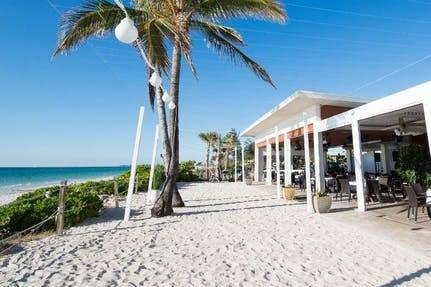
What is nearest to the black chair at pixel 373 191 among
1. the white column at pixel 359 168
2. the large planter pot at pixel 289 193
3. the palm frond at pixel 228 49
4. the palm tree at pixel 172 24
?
the white column at pixel 359 168

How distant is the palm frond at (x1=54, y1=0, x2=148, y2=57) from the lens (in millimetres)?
7613

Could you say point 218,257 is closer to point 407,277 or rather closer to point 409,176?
point 407,277

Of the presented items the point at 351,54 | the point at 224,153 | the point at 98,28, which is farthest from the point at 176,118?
the point at 224,153

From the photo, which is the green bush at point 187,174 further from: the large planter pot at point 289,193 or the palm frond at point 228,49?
the palm frond at point 228,49

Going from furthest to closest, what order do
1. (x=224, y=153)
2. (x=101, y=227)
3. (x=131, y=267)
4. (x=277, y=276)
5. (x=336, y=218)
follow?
(x=224, y=153) < (x=336, y=218) < (x=101, y=227) < (x=131, y=267) < (x=277, y=276)

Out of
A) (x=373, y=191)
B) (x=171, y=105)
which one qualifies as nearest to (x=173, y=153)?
(x=171, y=105)

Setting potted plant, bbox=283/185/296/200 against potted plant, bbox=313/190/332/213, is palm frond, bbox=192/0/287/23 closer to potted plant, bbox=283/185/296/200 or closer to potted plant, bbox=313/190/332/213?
potted plant, bbox=313/190/332/213

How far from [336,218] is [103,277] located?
587 centimetres

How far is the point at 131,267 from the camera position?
13.0 ft

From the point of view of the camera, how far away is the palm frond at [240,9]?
8.20 meters

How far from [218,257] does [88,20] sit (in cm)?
706

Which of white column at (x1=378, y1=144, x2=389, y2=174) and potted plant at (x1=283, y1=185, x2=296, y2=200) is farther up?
white column at (x1=378, y1=144, x2=389, y2=174)

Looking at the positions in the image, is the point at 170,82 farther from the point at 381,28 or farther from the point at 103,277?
the point at 381,28

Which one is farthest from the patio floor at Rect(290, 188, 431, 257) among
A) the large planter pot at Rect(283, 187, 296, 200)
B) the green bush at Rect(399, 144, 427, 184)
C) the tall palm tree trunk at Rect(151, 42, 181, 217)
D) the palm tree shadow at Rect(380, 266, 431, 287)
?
the tall palm tree trunk at Rect(151, 42, 181, 217)
